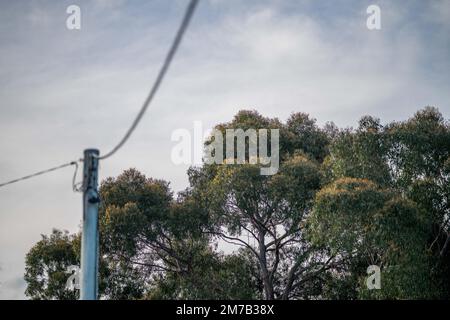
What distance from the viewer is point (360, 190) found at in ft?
66.5

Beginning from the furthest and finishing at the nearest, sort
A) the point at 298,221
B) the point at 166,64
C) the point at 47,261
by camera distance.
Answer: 1. the point at 47,261
2. the point at 298,221
3. the point at 166,64

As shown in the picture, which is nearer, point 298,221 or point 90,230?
point 90,230

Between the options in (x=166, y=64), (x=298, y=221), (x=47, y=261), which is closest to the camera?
(x=166, y=64)

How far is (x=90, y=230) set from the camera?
27.5 feet

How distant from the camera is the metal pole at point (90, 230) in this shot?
8.23 metres

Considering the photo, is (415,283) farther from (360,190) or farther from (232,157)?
(232,157)

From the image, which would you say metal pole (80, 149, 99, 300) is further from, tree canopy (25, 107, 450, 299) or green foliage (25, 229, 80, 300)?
green foliage (25, 229, 80, 300)

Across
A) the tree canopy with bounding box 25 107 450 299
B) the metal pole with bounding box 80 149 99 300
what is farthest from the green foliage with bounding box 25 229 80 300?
the metal pole with bounding box 80 149 99 300

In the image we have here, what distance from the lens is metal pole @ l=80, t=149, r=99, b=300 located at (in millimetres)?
8227

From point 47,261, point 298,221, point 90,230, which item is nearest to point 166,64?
point 90,230

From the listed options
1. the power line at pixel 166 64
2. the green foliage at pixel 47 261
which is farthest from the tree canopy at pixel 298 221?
the power line at pixel 166 64

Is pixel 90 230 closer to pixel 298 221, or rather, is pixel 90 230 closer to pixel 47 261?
pixel 298 221
